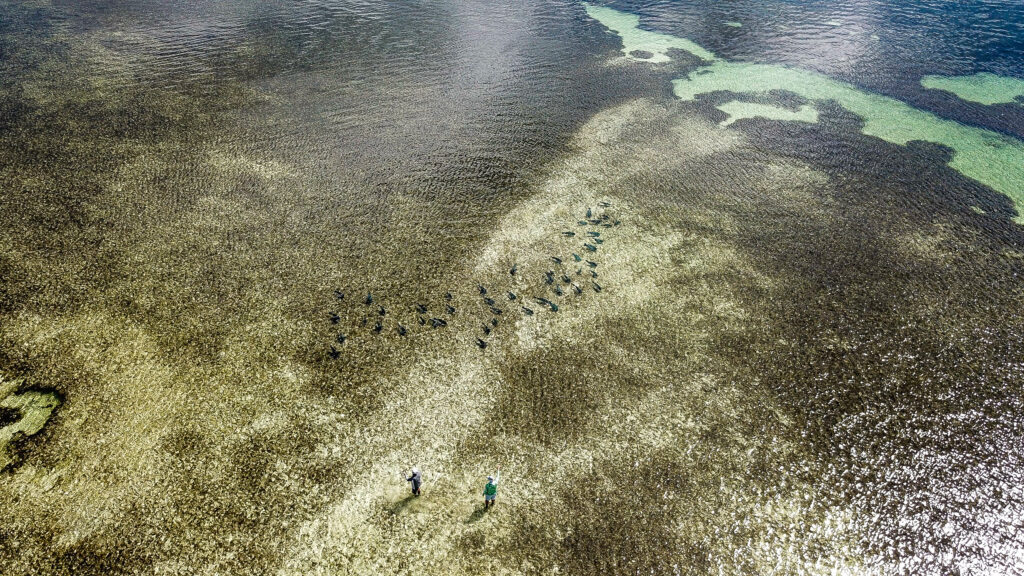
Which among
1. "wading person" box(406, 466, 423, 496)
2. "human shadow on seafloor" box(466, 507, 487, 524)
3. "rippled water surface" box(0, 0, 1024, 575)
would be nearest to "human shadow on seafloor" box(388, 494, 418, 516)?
"rippled water surface" box(0, 0, 1024, 575)

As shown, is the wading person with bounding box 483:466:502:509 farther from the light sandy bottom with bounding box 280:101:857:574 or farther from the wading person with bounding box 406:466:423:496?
the wading person with bounding box 406:466:423:496

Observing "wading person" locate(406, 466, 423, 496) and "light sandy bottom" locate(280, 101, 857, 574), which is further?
"wading person" locate(406, 466, 423, 496)

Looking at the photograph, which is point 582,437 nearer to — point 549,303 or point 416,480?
point 416,480

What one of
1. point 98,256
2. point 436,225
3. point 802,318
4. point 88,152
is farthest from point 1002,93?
point 88,152

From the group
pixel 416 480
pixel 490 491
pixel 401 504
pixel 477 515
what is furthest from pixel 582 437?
pixel 401 504

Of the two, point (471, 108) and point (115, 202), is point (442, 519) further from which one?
point (471, 108)

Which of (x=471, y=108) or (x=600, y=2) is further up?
(x=600, y=2)

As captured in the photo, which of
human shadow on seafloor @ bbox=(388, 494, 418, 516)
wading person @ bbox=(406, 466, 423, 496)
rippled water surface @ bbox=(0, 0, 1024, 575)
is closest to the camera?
wading person @ bbox=(406, 466, 423, 496)
